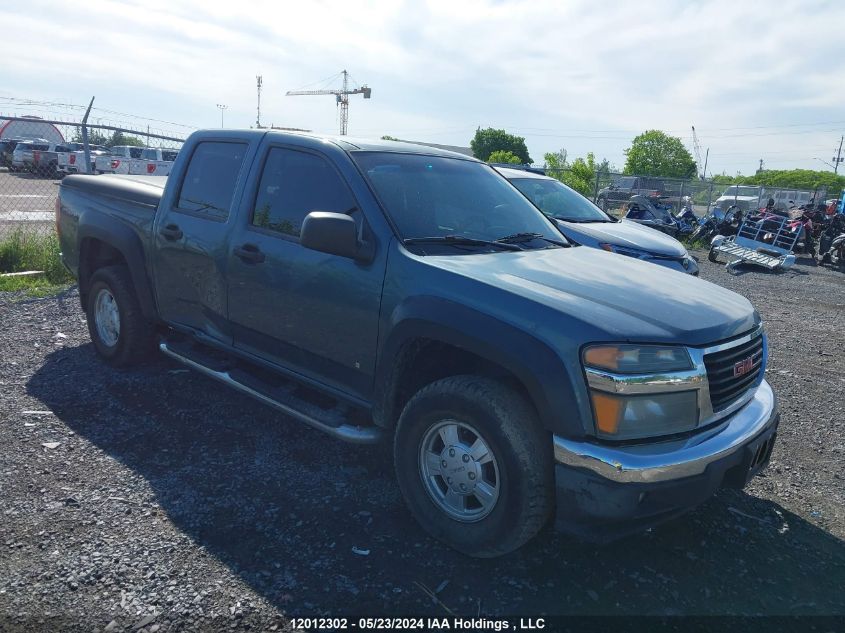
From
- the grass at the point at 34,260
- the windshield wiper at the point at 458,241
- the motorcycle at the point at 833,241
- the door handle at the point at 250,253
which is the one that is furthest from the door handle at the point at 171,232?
the motorcycle at the point at 833,241

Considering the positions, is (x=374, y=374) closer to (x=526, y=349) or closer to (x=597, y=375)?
(x=526, y=349)

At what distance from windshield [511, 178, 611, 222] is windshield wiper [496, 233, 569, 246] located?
462cm

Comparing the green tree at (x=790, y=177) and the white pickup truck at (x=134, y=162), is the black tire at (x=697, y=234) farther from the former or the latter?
the green tree at (x=790, y=177)

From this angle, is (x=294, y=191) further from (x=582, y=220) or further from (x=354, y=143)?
(x=582, y=220)

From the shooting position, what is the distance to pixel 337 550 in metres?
3.05

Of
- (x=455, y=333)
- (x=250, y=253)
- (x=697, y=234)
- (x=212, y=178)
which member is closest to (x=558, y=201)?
(x=212, y=178)

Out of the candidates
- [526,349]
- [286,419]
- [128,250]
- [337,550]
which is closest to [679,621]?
[526,349]

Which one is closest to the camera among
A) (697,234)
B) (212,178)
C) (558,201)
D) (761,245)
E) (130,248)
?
(212,178)

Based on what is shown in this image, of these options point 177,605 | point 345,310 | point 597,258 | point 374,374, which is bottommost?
point 177,605

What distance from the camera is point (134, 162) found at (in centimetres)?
2431

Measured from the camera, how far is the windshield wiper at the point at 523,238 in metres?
3.74

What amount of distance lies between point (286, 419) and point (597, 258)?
7.70 feet

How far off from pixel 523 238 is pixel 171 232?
241 cm

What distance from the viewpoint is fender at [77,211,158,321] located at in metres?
4.79
